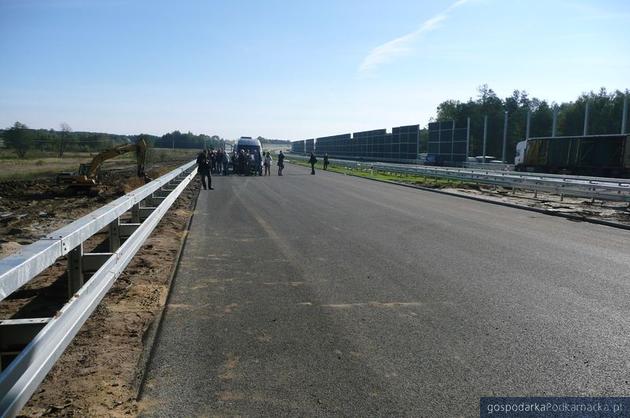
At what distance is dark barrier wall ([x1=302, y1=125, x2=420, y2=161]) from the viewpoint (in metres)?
48.3

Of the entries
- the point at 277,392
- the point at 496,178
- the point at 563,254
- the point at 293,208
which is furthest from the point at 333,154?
the point at 277,392

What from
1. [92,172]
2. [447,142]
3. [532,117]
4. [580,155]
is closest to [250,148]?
[447,142]

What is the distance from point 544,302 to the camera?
5984 millimetres

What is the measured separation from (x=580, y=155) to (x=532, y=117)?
179ft

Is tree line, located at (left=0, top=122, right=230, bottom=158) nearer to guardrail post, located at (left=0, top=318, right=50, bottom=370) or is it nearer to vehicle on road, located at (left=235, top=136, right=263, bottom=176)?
vehicle on road, located at (left=235, top=136, right=263, bottom=176)

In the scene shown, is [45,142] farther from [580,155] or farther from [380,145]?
[580,155]

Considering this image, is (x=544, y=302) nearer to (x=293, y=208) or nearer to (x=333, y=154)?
(x=293, y=208)

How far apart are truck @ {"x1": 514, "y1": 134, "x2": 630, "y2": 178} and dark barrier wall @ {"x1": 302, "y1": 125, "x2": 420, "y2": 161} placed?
394 inches

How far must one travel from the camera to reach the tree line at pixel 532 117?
6938 centimetres

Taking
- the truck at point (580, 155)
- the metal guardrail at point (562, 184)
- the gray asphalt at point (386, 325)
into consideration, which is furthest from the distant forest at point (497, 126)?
the gray asphalt at point (386, 325)

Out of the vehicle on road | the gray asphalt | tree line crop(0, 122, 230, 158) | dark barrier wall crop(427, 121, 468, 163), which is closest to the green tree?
tree line crop(0, 122, 230, 158)

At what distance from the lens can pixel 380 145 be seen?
57.1 m

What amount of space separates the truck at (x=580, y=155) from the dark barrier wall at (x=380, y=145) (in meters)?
10.0

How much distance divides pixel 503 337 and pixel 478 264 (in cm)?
328
